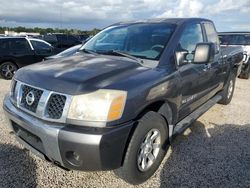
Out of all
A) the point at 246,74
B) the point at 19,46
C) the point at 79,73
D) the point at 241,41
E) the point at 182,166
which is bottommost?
the point at 182,166

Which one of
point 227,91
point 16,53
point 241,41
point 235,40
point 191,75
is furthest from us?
point 235,40

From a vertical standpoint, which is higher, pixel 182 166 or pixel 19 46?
pixel 19 46

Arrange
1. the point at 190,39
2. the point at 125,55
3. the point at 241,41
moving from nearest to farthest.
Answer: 1. the point at 125,55
2. the point at 190,39
3. the point at 241,41

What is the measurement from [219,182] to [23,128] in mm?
2285

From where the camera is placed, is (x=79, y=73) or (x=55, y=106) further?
(x=79, y=73)

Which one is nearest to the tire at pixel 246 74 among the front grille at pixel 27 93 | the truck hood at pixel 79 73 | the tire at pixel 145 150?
the tire at pixel 145 150

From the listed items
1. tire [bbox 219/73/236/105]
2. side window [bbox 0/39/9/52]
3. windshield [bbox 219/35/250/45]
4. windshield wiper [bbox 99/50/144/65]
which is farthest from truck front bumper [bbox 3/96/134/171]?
windshield [bbox 219/35/250/45]

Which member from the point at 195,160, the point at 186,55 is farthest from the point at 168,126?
Answer: the point at 186,55

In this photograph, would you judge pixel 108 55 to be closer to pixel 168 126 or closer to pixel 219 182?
pixel 168 126

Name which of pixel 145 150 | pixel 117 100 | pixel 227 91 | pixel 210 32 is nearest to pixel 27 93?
pixel 117 100

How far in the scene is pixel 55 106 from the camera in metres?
2.55

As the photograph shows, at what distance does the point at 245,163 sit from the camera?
357 centimetres

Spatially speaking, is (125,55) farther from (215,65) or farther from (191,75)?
(215,65)

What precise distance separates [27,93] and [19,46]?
8027mm
